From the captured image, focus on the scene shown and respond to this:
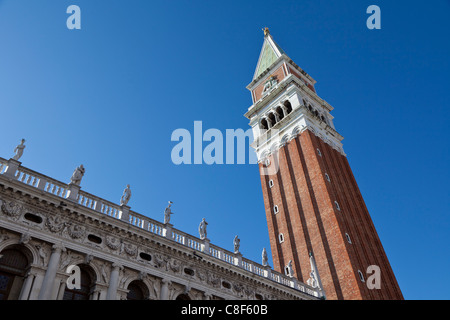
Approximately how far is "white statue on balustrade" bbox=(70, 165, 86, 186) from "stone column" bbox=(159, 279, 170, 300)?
21.2 ft

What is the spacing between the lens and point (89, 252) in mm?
16625

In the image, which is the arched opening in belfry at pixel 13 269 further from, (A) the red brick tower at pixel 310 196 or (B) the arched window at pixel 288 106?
(B) the arched window at pixel 288 106

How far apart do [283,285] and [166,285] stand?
971 centimetres

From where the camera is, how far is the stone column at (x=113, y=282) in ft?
53.8

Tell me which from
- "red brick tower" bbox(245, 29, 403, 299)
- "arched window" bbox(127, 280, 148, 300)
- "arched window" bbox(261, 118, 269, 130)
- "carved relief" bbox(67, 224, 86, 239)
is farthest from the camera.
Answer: "arched window" bbox(261, 118, 269, 130)

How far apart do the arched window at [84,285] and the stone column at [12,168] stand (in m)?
4.93

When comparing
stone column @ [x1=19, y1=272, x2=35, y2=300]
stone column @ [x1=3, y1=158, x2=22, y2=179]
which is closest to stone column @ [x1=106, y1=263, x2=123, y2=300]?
stone column @ [x1=19, y1=272, x2=35, y2=300]

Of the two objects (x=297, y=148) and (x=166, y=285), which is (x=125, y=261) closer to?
(x=166, y=285)

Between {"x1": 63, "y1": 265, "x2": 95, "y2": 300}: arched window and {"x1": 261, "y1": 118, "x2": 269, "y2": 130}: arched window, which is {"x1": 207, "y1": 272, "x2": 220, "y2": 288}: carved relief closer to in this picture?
{"x1": 63, "y1": 265, "x2": 95, "y2": 300}: arched window

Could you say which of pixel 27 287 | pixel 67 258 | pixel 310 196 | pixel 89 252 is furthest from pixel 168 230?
pixel 310 196

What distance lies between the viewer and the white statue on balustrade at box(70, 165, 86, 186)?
18.0 m

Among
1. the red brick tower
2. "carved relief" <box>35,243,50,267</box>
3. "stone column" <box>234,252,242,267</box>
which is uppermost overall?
the red brick tower

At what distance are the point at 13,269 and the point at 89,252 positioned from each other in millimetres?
3018

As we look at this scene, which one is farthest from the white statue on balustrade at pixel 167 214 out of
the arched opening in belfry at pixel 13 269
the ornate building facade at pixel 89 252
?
the arched opening in belfry at pixel 13 269
